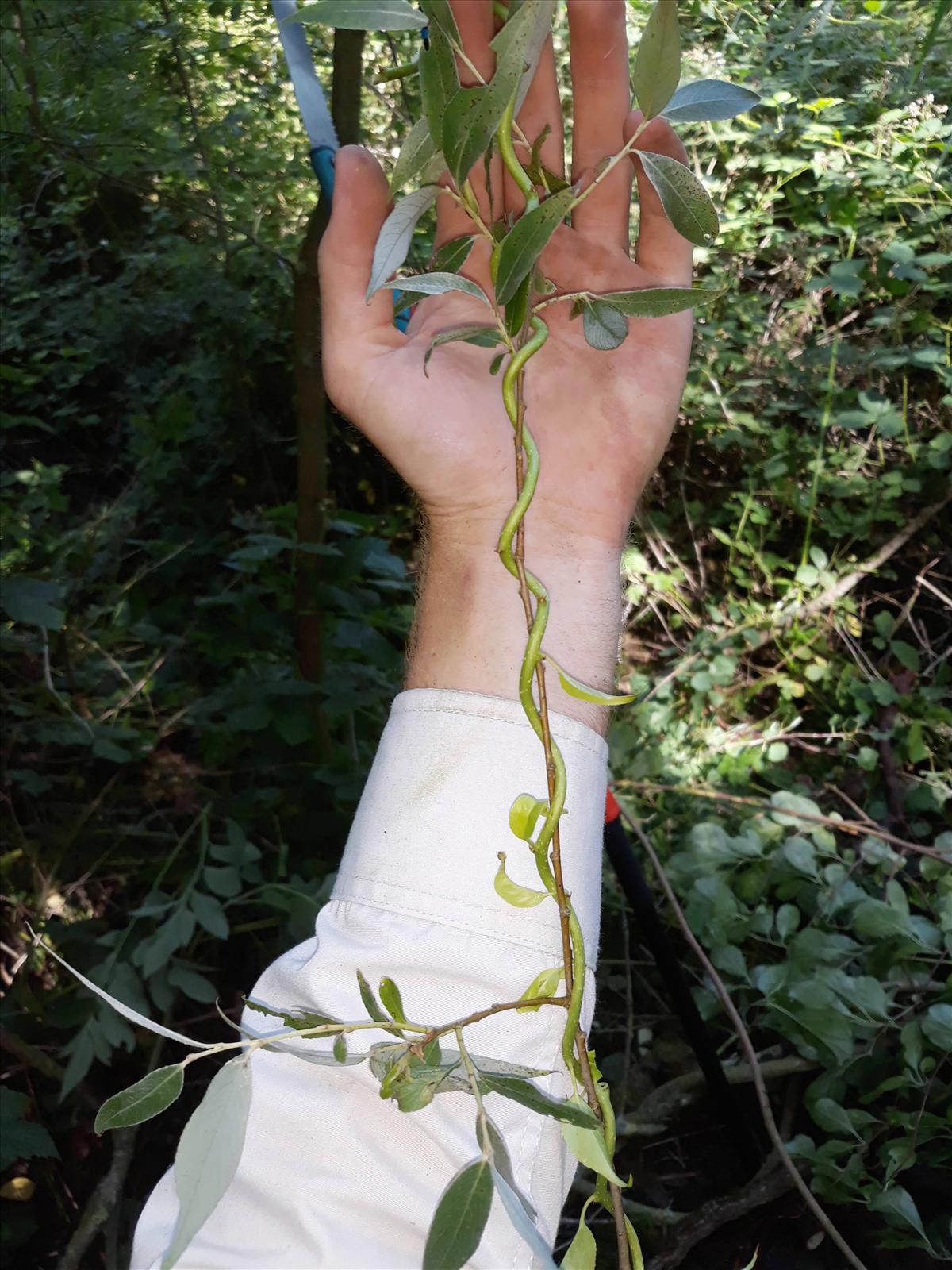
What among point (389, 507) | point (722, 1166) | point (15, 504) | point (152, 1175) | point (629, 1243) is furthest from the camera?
point (389, 507)

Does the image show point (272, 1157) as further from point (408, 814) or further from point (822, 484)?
point (822, 484)

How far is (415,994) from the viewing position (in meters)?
0.66

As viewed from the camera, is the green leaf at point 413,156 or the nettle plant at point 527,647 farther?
the green leaf at point 413,156

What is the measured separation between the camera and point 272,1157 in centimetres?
64

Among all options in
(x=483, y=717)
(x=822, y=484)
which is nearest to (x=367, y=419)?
(x=483, y=717)

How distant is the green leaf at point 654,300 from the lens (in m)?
0.51

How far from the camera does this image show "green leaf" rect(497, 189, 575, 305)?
453mm

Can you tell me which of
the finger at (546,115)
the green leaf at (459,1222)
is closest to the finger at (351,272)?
the finger at (546,115)

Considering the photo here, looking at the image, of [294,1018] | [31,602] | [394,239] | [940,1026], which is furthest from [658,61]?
[31,602]

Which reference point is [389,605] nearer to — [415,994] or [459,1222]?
[415,994]

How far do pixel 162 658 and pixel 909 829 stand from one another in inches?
61.1

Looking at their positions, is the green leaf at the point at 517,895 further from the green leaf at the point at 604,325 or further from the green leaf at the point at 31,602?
the green leaf at the point at 31,602

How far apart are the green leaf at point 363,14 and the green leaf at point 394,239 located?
0.31ft

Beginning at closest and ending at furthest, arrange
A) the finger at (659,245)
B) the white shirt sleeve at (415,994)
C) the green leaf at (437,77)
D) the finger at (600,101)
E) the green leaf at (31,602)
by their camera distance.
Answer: the green leaf at (437,77), the white shirt sleeve at (415,994), the finger at (600,101), the finger at (659,245), the green leaf at (31,602)
